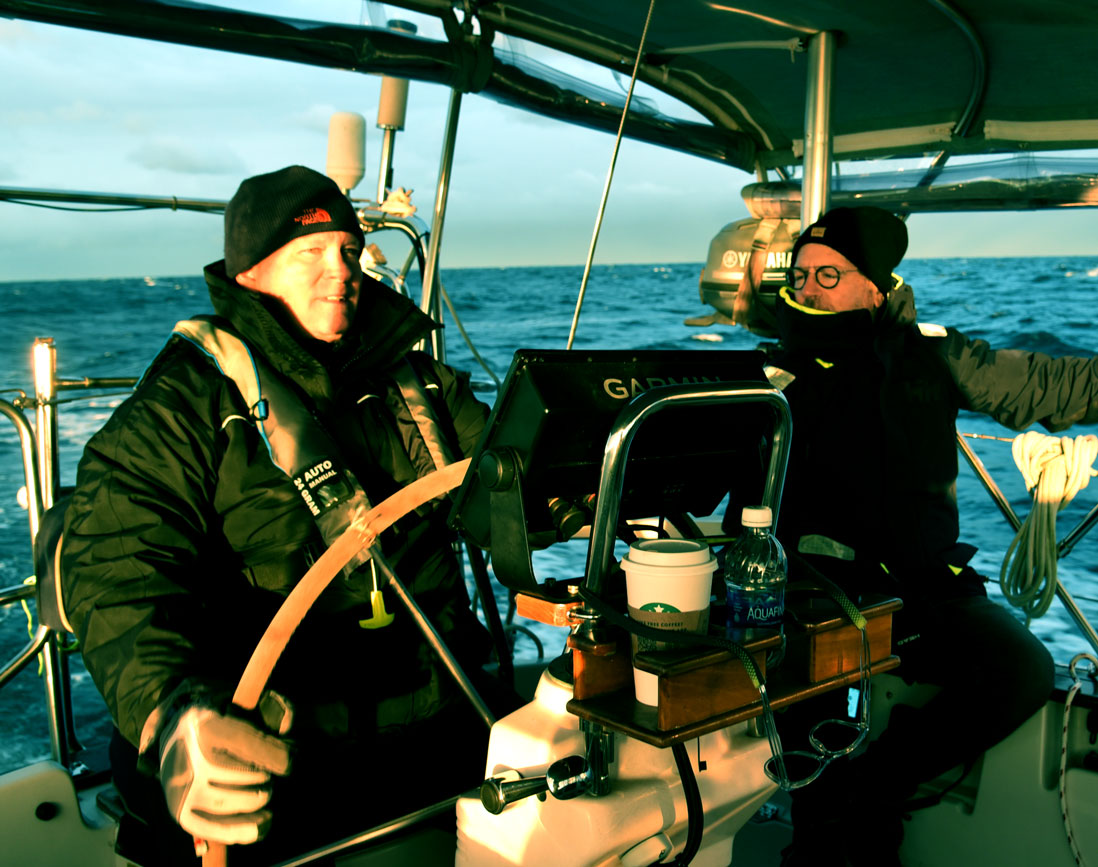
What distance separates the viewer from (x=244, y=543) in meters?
1.70

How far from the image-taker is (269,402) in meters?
1.68

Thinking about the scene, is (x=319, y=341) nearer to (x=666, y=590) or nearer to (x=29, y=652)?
(x=29, y=652)

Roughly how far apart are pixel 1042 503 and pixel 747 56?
1693 millimetres

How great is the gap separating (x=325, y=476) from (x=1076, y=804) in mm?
1805

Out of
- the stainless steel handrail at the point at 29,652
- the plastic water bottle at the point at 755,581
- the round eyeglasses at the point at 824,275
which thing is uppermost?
the round eyeglasses at the point at 824,275

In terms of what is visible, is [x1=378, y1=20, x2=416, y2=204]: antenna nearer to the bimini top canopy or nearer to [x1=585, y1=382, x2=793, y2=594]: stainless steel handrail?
the bimini top canopy

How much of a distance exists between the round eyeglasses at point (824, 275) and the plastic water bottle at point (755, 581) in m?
1.42

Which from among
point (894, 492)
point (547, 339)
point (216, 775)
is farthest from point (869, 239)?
point (547, 339)

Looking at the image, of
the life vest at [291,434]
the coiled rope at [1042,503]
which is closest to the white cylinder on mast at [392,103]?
the life vest at [291,434]

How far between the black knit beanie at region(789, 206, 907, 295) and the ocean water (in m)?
0.40

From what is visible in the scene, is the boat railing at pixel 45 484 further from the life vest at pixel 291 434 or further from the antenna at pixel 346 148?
the antenna at pixel 346 148

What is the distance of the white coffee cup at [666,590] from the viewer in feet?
3.27

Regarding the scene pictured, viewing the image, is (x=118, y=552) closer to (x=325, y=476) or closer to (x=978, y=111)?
(x=325, y=476)

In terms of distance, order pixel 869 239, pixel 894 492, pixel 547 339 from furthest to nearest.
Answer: pixel 547 339, pixel 869 239, pixel 894 492
